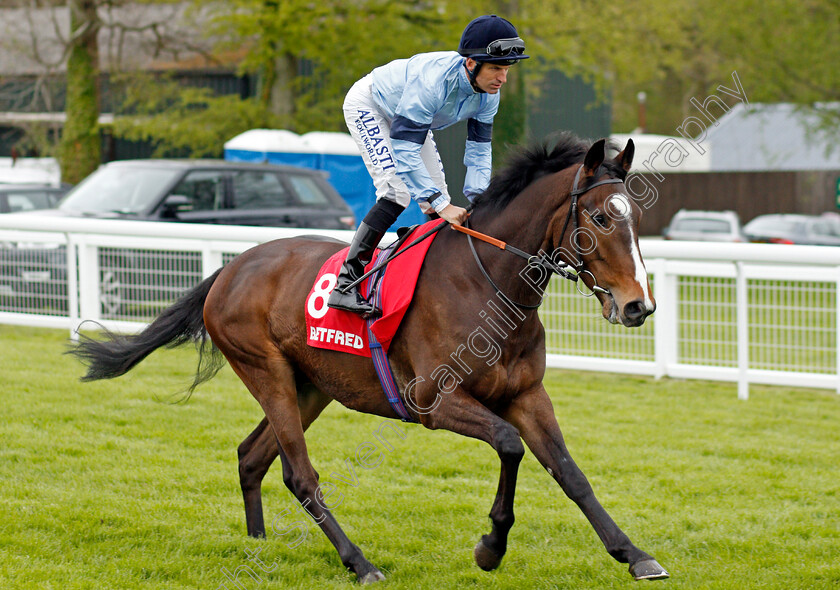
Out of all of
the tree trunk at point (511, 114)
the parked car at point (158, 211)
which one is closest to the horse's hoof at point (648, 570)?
the parked car at point (158, 211)

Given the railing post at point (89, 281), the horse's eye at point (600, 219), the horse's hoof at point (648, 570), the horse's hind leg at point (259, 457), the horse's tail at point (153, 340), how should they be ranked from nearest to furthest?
the horse's hoof at point (648, 570), the horse's eye at point (600, 219), the horse's hind leg at point (259, 457), the horse's tail at point (153, 340), the railing post at point (89, 281)

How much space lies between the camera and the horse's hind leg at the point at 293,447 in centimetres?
377

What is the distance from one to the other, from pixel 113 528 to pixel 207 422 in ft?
6.20

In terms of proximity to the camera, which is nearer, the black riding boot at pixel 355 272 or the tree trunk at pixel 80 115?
the black riding boot at pixel 355 272

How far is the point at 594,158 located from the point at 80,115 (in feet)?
53.3

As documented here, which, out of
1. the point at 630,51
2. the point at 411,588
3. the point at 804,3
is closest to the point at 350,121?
the point at 411,588

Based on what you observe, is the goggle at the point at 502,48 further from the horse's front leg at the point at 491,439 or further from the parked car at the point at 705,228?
the parked car at the point at 705,228

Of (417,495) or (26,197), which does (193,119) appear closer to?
(26,197)

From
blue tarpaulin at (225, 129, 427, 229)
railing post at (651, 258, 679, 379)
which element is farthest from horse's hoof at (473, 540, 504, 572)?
blue tarpaulin at (225, 129, 427, 229)

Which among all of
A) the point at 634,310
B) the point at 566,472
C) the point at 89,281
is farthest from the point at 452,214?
the point at 89,281

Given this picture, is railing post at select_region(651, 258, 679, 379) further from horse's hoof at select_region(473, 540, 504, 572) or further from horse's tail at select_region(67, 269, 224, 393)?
horse's hoof at select_region(473, 540, 504, 572)

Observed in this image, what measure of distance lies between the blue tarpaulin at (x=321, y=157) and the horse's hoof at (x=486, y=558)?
11935 millimetres

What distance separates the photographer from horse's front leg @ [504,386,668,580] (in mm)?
3135

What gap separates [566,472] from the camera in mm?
3389
